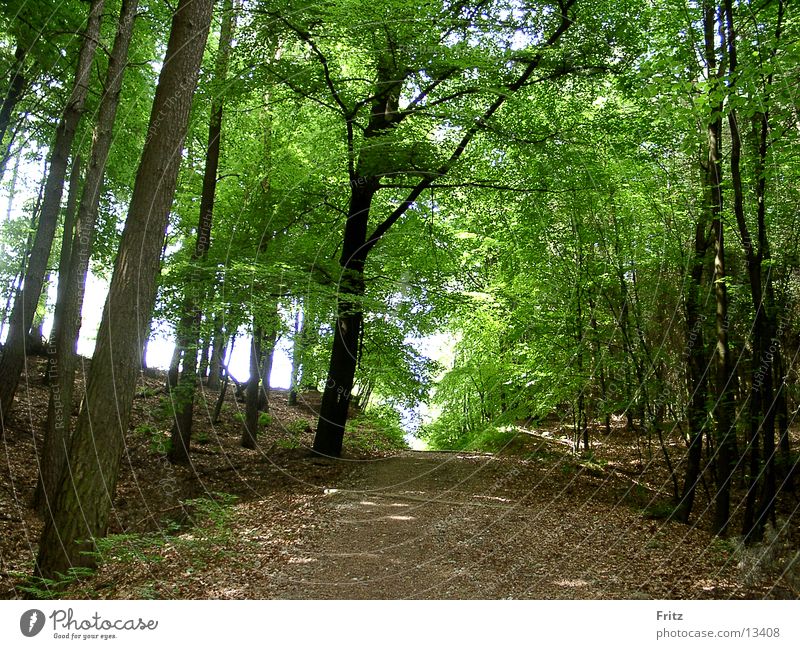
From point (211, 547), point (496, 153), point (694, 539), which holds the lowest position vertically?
point (211, 547)

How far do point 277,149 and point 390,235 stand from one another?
3.14 m

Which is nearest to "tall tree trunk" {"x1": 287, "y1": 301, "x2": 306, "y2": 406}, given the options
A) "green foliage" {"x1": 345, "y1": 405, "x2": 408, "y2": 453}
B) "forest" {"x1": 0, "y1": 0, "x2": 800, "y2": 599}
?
"forest" {"x1": 0, "y1": 0, "x2": 800, "y2": 599}

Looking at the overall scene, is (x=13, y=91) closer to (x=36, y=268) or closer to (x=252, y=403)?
(x=36, y=268)

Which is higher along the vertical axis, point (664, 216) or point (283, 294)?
point (664, 216)

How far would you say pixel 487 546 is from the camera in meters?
7.60

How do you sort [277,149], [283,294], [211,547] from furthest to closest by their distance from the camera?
[277,149]
[283,294]
[211,547]

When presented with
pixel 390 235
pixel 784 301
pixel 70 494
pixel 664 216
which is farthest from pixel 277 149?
pixel 784 301

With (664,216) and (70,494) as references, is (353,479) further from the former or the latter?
(664,216)

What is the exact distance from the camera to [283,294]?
947 centimetres

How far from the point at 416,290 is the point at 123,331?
7864mm

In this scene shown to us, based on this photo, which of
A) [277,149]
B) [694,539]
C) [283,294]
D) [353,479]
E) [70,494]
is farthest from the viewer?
[277,149]

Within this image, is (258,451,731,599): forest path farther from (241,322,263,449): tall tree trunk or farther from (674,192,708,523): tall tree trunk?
(241,322,263,449): tall tree trunk

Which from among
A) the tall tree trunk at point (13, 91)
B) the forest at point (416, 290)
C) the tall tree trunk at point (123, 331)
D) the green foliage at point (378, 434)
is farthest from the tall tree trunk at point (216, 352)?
the tall tree trunk at point (13, 91)

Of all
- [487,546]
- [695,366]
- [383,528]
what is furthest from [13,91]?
[695,366]
